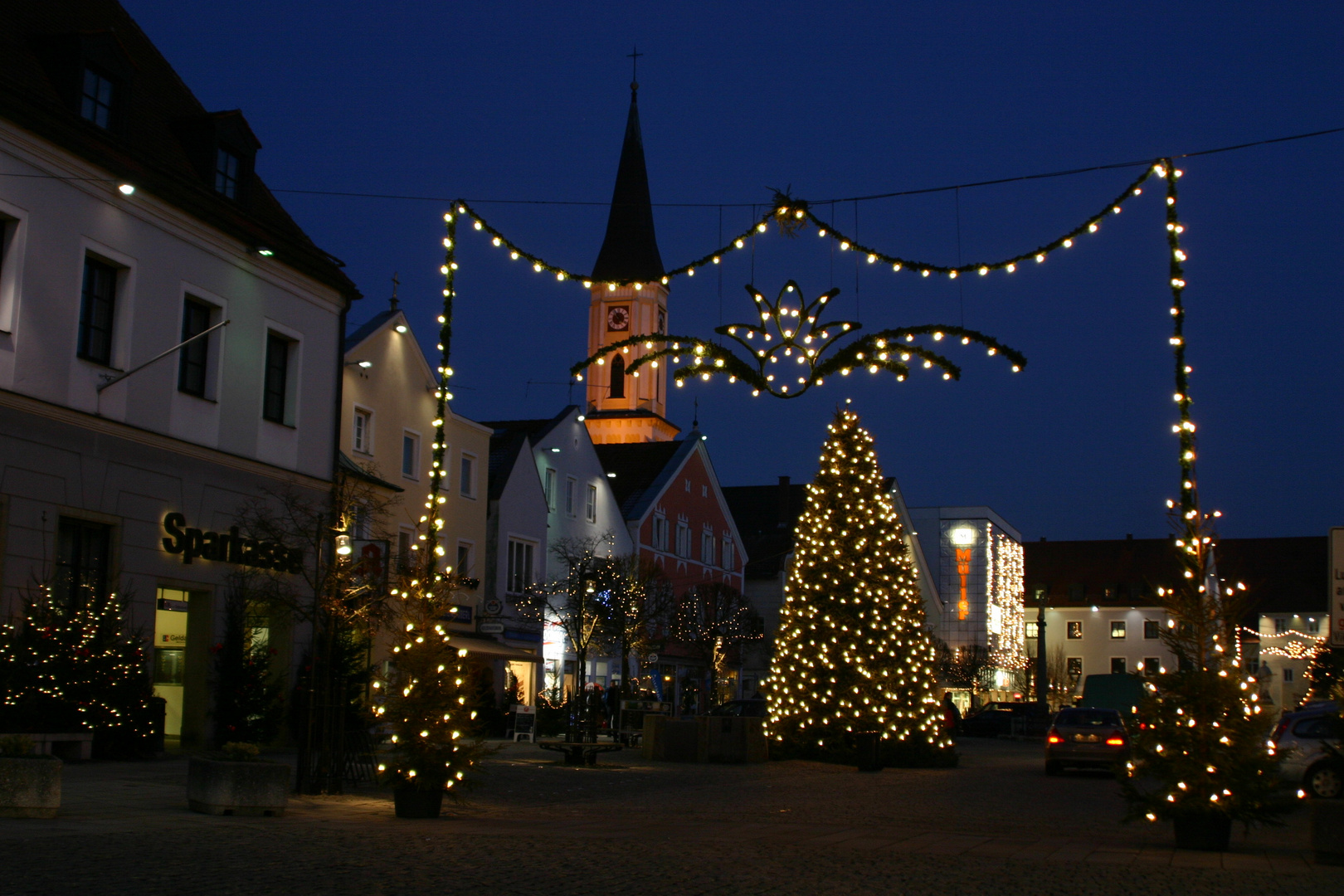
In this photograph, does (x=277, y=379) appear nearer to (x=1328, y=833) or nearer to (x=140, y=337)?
(x=140, y=337)

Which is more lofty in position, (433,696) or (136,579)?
(136,579)

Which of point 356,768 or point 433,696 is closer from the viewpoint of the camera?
point 433,696

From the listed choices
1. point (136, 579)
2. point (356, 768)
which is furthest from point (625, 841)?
point (136, 579)

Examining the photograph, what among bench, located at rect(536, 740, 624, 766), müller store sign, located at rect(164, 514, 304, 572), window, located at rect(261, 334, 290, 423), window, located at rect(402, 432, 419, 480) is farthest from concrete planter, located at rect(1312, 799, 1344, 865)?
window, located at rect(402, 432, 419, 480)

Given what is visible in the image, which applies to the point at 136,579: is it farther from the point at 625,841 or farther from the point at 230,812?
the point at 625,841

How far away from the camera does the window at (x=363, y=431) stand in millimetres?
35812

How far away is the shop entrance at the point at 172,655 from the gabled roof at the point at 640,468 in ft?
96.5

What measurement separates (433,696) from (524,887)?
19.0 ft

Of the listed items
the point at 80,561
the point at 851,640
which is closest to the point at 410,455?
the point at 851,640

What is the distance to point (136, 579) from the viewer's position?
75.6 feet

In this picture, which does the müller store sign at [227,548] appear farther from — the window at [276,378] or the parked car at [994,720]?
the parked car at [994,720]

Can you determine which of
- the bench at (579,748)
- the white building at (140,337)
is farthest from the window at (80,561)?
the bench at (579,748)

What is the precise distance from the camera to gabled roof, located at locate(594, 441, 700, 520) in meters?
57.2

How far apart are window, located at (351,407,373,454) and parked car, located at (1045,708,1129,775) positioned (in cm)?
1829
